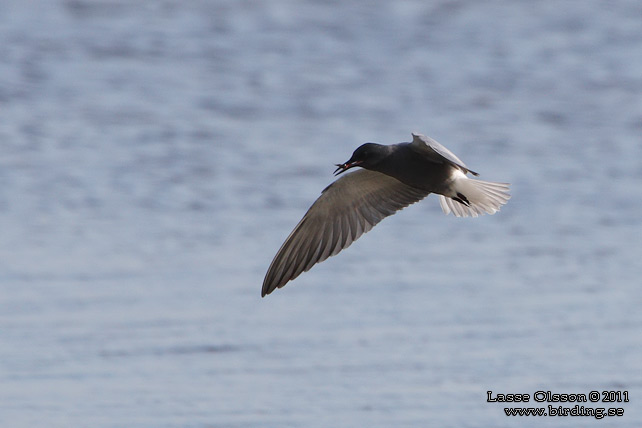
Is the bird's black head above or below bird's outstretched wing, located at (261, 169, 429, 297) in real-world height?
above

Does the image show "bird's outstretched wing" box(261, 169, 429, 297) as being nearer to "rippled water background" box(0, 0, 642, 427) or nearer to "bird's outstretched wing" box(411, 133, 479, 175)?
"bird's outstretched wing" box(411, 133, 479, 175)

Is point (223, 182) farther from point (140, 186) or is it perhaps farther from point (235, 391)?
point (235, 391)

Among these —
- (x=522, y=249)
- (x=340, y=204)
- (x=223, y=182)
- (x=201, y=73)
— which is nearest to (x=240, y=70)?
(x=201, y=73)

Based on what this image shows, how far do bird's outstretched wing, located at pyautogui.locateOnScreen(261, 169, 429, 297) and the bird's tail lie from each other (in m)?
0.26

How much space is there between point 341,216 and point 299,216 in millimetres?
3009

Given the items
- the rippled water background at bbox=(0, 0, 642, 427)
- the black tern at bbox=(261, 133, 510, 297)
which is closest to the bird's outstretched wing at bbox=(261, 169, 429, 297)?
the black tern at bbox=(261, 133, 510, 297)

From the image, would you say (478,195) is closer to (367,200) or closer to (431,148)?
(367,200)

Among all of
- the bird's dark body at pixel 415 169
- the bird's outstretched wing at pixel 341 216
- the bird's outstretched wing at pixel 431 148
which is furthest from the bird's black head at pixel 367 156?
the bird's outstretched wing at pixel 341 216

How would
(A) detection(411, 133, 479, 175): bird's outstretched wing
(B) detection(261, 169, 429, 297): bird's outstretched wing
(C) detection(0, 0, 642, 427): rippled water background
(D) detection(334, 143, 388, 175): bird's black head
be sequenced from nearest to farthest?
(A) detection(411, 133, 479, 175): bird's outstretched wing < (D) detection(334, 143, 388, 175): bird's black head < (B) detection(261, 169, 429, 297): bird's outstretched wing < (C) detection(0, 0, 642, 427): rippled water background

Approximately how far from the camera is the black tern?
6.87 meters

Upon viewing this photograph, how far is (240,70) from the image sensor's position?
1499cm

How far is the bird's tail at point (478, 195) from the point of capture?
23.4 feet

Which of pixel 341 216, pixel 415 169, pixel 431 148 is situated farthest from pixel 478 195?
pixel 431 148

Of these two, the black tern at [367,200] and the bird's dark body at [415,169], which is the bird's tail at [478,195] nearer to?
the black tern at [367,200]
